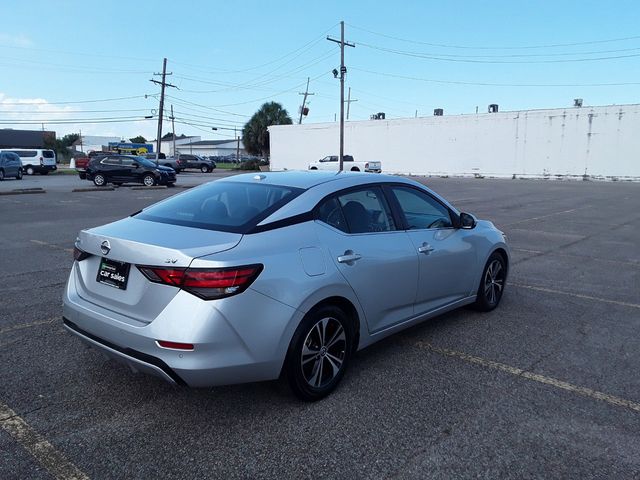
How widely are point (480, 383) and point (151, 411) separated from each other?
2.36 meters

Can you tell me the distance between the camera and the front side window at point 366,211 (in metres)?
3.88

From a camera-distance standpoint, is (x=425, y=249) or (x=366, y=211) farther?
(x=425, y=249)

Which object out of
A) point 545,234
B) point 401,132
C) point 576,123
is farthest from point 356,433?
point 401,132

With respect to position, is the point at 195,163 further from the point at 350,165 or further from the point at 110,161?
the point at 110,161

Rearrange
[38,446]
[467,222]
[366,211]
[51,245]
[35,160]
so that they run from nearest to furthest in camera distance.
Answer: [38,446], [366,211], [467,222], [51,245], [35,160]

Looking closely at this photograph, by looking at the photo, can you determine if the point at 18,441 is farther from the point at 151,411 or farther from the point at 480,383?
the point at 480,383

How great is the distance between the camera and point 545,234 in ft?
38.5

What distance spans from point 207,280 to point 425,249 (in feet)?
7.08

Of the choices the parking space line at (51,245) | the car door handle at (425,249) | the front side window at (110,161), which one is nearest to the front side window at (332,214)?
the car door handle at (425,249)

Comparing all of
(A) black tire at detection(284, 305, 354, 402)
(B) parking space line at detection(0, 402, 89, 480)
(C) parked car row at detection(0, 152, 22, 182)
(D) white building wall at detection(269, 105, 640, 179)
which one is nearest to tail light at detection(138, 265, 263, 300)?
(A) black tire at detection(284, 305, 354, 402)

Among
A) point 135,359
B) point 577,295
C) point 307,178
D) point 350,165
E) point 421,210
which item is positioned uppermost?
point 307,178

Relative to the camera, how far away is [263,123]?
2753 inches

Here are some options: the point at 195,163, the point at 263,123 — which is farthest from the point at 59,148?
the point at 195,163

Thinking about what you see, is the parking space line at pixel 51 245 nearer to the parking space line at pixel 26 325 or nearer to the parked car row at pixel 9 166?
the parking space line at pixel 26 325
